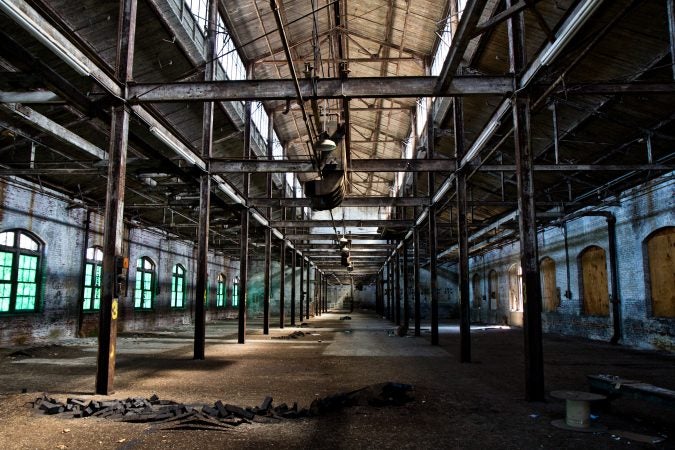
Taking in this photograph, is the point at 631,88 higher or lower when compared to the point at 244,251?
higher

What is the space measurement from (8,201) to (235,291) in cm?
2756

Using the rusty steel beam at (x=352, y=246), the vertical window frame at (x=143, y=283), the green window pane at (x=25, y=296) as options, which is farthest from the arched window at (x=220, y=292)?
the green window pane at (x=25, y=296)

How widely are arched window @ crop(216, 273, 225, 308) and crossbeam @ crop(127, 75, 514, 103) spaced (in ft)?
94.5

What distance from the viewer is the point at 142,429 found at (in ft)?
18.8

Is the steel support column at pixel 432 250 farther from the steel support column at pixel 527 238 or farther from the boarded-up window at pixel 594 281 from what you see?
the steel support column at pixel 527 238

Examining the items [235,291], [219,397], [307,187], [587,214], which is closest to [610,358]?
[587,214]

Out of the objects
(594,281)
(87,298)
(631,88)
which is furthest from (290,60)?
(594,281)

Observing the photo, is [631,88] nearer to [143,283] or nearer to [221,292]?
[143,283]

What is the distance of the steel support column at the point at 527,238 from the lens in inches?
289

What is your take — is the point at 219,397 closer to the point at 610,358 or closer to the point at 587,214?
the point at 610,358

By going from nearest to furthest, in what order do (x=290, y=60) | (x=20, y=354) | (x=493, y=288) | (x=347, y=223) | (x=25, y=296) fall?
(x=290, y=60) → (x=20, y=354) → (x=25, y=296) → (x=347, y=223) → (x=493, y=288)

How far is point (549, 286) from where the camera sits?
72.6ft

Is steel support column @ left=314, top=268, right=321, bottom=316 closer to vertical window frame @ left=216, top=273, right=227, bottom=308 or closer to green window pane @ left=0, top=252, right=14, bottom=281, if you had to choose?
vertical window frame @ left=216, top=273, right=227, bottom=308

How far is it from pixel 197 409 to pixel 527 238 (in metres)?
5.67
